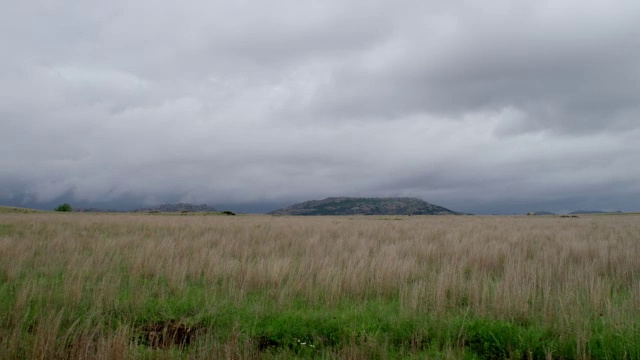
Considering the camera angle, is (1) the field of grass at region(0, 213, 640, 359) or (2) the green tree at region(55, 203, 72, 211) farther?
(2) the green tree at region(55, 203, 72, 211)

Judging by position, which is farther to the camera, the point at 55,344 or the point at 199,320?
the point at 199,320

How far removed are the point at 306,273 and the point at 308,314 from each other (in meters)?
2.46

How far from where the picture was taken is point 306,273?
809cm

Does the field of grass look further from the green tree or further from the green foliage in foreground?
the green tree

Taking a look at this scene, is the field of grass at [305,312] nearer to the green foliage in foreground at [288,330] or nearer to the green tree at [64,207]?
the green foliage in foreground at [288,330]

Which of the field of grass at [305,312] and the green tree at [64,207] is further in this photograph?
the green tree at [64,207]

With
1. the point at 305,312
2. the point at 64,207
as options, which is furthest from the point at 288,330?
the point at 64,207

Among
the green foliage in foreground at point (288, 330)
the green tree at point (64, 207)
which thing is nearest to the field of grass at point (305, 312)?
the green foliage in foreground at point (288, 330)

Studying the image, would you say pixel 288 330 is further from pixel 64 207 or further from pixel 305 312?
pixel 64 207

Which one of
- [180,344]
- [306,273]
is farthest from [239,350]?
[306,273]

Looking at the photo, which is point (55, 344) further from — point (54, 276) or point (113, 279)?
point (54, 276)

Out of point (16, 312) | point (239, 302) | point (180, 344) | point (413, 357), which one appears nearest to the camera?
point (413, 357)

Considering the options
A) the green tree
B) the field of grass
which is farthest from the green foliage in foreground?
the green tree

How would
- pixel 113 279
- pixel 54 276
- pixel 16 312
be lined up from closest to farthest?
pixel 16 312 → pixel 113 279 → pixel 54 276
